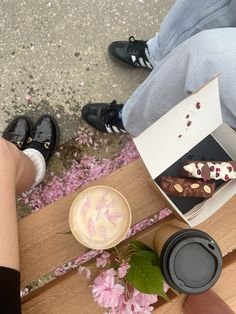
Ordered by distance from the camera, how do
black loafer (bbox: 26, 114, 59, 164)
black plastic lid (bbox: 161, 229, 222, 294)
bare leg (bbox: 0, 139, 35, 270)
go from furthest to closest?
1. black loafer (bbox: 26, 114, 59, 164)
2. bare leg (bbox: 0, 139, 35, 270)
3. black plastic lid (bbox: 161, 229, 222, 294)

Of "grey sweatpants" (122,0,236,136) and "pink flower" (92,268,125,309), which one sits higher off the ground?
"grey sweatpants" (122,0,236,136)

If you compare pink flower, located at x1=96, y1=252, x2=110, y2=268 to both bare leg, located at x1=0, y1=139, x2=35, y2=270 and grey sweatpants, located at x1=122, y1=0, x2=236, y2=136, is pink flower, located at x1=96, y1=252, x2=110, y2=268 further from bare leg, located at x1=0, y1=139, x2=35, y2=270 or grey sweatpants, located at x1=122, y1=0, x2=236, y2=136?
grey sweatpants, located at x1=122, y1=0, x2=236, y2=136

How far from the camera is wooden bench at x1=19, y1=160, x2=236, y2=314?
0.88 metres

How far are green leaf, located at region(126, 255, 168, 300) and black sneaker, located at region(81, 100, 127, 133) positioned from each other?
0.73 m

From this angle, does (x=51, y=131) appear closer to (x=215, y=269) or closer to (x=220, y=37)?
(x=220, y=37)

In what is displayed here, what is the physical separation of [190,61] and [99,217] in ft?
1.35

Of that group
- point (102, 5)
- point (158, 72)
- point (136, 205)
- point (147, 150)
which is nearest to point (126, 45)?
point (102, 5)

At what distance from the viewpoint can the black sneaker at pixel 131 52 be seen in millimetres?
1499

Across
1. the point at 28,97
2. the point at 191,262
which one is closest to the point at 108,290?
→ the point at 191,262

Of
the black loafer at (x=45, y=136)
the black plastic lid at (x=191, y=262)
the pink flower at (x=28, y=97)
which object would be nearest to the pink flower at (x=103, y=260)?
the black plastic lid at (x=191, y=262)

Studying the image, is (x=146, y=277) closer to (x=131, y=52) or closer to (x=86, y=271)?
(x=86, y=271)

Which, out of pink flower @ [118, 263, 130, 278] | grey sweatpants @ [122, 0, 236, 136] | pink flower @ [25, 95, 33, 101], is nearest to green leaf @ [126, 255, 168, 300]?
pink flower @ [118, 263, 130, 278]

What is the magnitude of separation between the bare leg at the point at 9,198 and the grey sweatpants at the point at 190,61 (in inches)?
13.9

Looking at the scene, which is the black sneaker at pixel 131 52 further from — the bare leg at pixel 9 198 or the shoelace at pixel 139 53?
the bare leg at pixel 9 198
